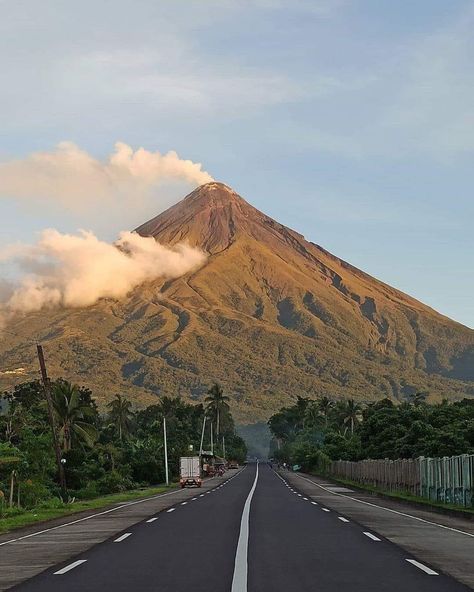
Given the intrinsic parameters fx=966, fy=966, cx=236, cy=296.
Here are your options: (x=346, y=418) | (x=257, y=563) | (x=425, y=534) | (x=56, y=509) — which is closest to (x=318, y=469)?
(x=346, y=418)

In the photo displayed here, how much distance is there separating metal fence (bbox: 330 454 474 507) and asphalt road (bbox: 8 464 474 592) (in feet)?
35.4

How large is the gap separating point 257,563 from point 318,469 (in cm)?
10849

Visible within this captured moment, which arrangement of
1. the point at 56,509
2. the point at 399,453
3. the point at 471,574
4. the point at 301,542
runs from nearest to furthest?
the point at 471,574, the point at 301,542, the point at 56,509, the point at 399,453

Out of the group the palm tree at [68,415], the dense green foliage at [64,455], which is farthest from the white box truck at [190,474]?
the palm tree at [68,415]

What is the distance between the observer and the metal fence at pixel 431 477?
116 feet

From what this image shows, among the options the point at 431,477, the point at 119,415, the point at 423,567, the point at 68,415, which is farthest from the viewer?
the point at 119,415

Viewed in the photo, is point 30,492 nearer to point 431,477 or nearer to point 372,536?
point 431,477

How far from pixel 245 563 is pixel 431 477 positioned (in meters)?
28.2

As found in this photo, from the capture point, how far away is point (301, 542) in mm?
20297

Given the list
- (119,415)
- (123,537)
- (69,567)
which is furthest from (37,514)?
(119,415)

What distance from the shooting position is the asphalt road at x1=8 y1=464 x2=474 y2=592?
13.1 m

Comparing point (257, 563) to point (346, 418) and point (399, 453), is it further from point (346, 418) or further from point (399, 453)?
point (346, 418)

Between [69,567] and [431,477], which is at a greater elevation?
[69,567]

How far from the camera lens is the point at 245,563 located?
1584 centimetres
